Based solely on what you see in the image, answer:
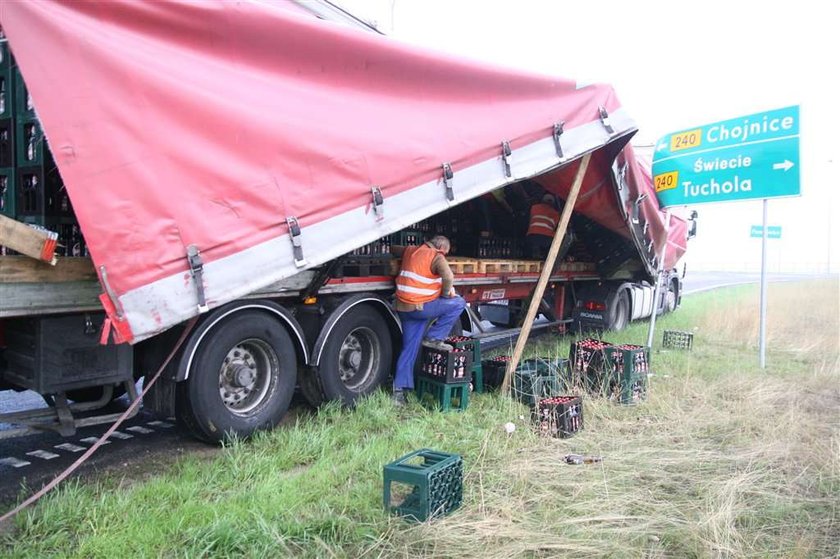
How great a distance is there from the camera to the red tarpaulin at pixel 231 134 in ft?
10.9

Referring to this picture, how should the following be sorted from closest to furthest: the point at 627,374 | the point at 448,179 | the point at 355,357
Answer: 1. the point at 448,179
2. the point at 355,357
3. the point at 627,374

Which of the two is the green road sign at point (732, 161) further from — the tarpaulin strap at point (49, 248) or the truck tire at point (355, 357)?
the tarpaulin strap at point (49, 248)

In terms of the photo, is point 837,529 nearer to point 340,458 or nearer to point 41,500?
point 340,458

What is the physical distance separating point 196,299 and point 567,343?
7.42m

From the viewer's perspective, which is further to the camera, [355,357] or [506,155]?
[355,357]

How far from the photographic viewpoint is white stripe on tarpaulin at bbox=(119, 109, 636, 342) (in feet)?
11.2

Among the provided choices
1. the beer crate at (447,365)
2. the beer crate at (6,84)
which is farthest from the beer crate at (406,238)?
the beer crate at (6,84)

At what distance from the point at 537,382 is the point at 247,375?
2.79 m

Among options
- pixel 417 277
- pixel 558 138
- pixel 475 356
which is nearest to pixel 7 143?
pixel 417 277

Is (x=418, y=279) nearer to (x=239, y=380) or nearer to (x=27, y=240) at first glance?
(x=239, y=380)

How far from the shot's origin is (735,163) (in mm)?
8242

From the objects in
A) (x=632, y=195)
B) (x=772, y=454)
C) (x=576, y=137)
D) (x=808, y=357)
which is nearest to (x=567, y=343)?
(x=632, y=195)

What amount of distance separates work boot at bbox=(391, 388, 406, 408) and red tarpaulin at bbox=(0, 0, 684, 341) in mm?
1974

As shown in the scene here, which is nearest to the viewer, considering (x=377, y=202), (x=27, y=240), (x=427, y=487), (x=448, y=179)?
(x=427, y=487)
